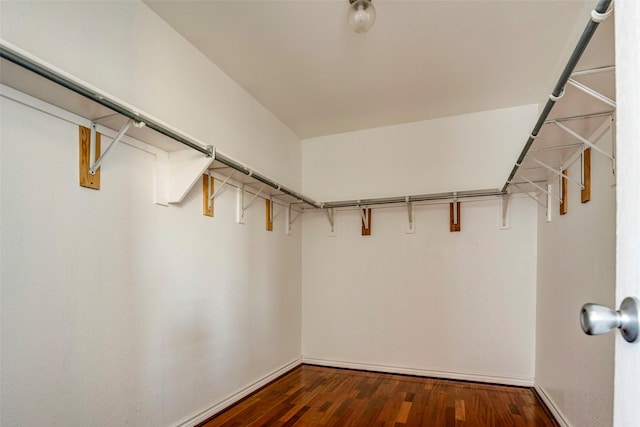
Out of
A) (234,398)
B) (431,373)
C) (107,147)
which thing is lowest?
(431,373)

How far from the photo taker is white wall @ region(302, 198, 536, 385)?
124 inches

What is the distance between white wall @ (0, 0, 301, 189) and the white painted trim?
9.64ft

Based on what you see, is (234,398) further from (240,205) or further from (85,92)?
(85,92)

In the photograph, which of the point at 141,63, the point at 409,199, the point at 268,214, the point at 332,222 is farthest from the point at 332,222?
the point at 141,63

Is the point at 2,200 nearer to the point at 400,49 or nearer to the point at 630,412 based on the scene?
the point at 630,412

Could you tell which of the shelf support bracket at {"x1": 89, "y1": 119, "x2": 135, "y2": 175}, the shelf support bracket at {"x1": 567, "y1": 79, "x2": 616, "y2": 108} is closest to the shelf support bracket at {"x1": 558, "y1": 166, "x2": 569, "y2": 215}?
the shelf support bracket at {"x1": 567, "y1": 79, "x2": 616, "y2": 108}

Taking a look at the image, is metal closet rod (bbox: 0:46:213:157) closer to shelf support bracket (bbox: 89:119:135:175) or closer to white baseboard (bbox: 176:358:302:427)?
shelf support bracket (bbox: 89:119:135:175)

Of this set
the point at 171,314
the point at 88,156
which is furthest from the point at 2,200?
the point at 171,314

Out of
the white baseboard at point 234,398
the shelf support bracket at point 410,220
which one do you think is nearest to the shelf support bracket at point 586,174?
the shelf support bracket at point 410,220

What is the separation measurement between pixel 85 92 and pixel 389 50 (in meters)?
1.88

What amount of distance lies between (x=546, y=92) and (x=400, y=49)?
54.9 inches

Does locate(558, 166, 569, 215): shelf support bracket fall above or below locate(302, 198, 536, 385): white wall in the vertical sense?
above

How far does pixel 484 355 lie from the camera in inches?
125

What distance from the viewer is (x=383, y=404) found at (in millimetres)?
2689
